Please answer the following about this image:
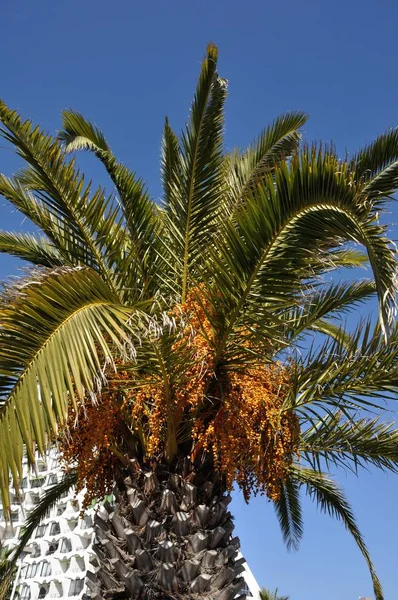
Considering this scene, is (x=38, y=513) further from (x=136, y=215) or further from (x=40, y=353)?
(x=40, y=353)

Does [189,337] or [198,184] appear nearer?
[189,337]

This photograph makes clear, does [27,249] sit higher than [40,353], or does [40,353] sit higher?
[27,249]

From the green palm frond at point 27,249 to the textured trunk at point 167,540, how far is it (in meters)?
2.81

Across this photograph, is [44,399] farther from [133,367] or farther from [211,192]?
[211,192]

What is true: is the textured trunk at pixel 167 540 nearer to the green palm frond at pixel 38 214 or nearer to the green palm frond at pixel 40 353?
the green palm frond at pixel 40 353

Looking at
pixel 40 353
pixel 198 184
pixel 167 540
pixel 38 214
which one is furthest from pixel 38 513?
pixel 40 353

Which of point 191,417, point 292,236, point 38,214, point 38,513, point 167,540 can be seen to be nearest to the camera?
point 292,236

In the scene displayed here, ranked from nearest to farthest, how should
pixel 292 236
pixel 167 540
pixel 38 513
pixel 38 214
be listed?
pixel 292 236, pixel 167 540, pixel 38 214, pixel 38 513

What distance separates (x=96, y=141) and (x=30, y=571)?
56.1 meters

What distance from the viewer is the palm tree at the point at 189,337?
4109 mm

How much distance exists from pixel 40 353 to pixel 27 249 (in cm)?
367

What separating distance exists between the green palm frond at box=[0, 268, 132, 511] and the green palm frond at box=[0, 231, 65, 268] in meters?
2.93

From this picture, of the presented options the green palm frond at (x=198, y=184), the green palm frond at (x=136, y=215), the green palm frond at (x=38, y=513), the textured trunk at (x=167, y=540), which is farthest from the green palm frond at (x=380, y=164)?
the green palm frond at (x=38, y=513)

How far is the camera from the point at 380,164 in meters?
5.45
